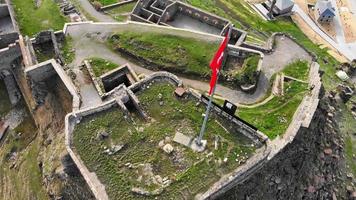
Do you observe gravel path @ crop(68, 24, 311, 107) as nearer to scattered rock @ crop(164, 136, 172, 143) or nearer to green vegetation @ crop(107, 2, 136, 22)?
scattered rock @ crop(164, 136, 172, 143)

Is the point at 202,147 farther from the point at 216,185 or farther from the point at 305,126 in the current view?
the point at 305,126

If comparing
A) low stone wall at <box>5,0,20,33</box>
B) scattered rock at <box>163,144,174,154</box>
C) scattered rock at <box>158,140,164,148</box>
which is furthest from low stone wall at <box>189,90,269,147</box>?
low stone wall at <box>5,0,20,33</box>

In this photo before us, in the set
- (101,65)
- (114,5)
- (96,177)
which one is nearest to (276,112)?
(96,177)

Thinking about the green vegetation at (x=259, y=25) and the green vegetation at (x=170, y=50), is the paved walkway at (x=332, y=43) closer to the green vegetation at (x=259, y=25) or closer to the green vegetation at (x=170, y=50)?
the green vegetation at (x=259, y=25)

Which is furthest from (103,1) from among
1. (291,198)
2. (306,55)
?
(291,198)

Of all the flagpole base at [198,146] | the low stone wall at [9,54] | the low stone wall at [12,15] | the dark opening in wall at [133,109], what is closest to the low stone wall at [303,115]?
the flagpole base at [198,146]
